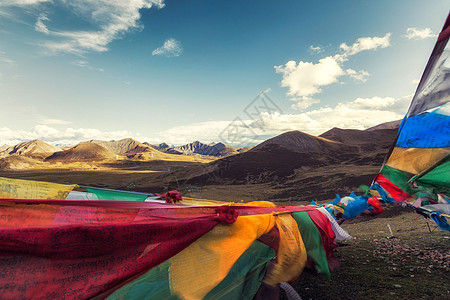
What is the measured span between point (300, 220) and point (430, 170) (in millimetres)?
2475

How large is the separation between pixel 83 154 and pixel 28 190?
128353 mm

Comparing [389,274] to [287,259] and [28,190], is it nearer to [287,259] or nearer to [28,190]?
[287,259]

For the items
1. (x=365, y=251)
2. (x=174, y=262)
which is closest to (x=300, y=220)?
(x=174, y=262)

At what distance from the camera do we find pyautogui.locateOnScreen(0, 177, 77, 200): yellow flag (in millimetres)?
2776

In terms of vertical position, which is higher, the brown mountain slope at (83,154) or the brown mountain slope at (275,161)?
the brown mountain slope at (83,154)

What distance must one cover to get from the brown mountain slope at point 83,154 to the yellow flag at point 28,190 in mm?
116650

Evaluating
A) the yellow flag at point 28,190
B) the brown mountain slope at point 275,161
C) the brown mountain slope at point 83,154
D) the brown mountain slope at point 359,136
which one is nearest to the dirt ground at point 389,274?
the yellow flag at point 28,190

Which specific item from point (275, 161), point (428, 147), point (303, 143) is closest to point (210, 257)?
point (428, 147)

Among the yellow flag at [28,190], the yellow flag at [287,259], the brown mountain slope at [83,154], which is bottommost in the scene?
the yellow flag at [287,259]

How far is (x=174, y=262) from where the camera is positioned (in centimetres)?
207

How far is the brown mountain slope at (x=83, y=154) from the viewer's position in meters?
106

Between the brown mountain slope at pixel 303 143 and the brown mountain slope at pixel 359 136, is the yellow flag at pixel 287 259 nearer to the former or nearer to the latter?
the brown mountain slope at pixel 303 143

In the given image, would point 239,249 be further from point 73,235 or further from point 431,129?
point 431,129

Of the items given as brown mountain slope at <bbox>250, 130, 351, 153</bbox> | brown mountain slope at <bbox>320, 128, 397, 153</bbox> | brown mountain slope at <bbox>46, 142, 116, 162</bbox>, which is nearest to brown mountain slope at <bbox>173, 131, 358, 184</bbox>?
brown mountain slope at <bbox>250, 130, 351, 153</bbox>
